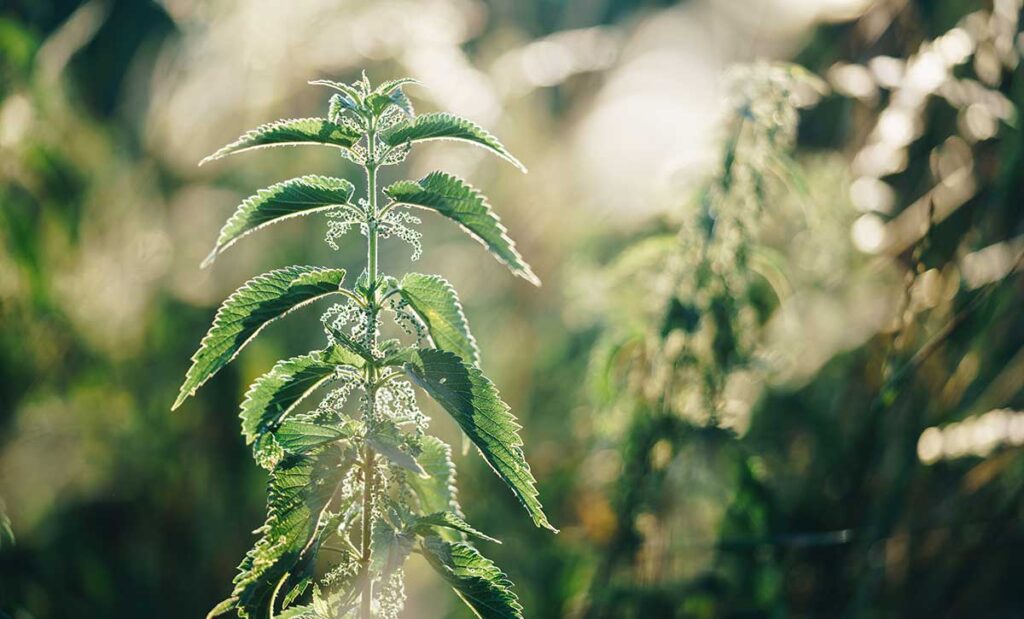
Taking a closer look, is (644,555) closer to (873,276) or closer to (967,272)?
(967,272)

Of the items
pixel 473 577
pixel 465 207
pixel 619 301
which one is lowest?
pixel 473 577

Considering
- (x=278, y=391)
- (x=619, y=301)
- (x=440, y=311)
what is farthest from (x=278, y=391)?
(x=619, y=301)

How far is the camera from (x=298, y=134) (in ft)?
1.63

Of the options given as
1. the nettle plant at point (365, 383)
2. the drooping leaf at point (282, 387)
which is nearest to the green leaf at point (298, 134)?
the nettle plant at point (365, 383)

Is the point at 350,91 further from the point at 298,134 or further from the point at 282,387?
the point at 282,387

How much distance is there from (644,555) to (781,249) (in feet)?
2.44

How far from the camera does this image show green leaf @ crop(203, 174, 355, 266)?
49 cm

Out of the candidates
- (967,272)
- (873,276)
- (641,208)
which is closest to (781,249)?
(873,276)

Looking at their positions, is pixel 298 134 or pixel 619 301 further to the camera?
pixel 619 301

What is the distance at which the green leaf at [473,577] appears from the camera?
19.8 inches

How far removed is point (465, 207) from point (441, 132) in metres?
0.05

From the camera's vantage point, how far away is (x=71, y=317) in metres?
1.58

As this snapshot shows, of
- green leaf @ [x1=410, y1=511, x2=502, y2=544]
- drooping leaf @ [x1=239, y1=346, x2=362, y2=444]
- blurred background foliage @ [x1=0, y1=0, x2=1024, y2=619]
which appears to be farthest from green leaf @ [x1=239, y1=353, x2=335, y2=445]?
blurred background foliage @ [x1=0, y1=0, x2=1024, y2=619]

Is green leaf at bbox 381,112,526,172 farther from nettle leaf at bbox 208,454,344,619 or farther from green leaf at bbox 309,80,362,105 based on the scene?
nettle leaf at bbox 208,454,344,619
